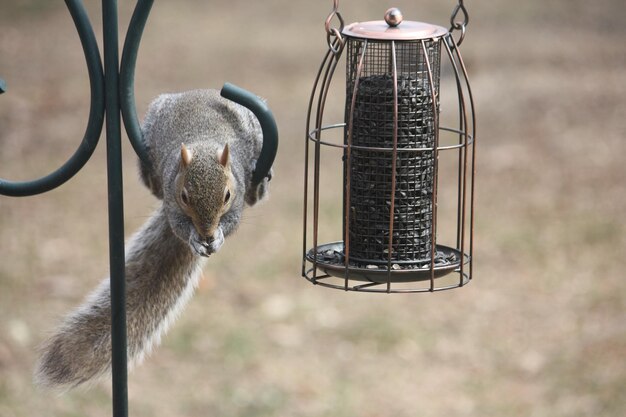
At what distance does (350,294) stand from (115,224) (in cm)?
329

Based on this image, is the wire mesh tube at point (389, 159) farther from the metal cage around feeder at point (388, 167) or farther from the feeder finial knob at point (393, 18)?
the feeder finial knob at point (393, 18)

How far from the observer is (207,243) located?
2.21m

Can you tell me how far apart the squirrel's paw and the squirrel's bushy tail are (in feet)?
1.20

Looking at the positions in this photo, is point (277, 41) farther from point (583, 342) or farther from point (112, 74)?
point (112, 74)

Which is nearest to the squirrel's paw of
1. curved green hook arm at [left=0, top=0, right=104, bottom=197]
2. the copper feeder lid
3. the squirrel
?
the squirrel

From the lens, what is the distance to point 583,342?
15.0 feet

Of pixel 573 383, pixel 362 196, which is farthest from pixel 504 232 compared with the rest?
pixel 362 196

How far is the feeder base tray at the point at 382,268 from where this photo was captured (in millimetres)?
2027

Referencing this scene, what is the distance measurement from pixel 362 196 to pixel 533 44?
7.03m

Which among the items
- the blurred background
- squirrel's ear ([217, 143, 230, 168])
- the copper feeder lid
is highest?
the copper feeder lid

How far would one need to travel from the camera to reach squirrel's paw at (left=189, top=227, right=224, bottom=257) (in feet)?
7.16

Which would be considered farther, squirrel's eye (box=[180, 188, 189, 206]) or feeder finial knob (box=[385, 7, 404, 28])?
squirrel's eye (box=[180, 188, 189, 206])

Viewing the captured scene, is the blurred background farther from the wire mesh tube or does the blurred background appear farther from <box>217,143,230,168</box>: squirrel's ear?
the wire mesh tube

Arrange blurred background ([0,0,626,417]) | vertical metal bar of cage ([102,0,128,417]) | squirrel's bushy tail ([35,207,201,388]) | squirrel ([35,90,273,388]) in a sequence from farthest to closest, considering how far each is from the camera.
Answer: blurred background ([0,0,626,417]) < squirrel's bushy tail ([35,207,201,388]) < squirrel ([35,90,273,388]) < vertical metal bar of cage ([102,0,128,417])
